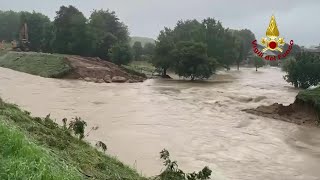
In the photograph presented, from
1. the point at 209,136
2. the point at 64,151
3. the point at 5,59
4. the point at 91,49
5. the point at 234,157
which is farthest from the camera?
the point at 91,49

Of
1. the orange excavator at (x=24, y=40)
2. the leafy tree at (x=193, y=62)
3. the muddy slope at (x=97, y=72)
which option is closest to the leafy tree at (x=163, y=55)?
the leafy tree at (x=193, y=62)

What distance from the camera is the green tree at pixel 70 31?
5916 centimetres

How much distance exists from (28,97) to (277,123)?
59.8ft

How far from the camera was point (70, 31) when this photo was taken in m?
59.0

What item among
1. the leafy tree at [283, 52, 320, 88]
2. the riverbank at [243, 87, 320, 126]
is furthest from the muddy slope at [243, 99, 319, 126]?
the leafy tree at [283, 52, 320, 88]

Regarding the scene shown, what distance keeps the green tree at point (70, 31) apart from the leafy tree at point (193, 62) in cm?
1532

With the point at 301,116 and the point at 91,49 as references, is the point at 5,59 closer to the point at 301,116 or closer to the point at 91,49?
the point at 91,49

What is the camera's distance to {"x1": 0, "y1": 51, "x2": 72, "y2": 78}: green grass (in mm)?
48219

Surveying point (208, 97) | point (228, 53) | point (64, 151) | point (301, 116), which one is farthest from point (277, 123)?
point (228, 53)

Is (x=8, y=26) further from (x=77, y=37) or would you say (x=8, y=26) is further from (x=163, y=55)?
(x=163, y=55)

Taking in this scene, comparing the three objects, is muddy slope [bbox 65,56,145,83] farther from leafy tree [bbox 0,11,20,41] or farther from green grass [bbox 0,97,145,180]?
leafy tree [bbox 0,11,20,41]

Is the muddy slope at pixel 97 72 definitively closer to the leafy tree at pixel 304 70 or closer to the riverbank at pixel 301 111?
the leafy tree at pixel 304 70

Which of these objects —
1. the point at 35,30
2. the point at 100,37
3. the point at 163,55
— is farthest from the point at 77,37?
the point at 35,30

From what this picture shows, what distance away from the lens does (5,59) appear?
56000 millimetres
